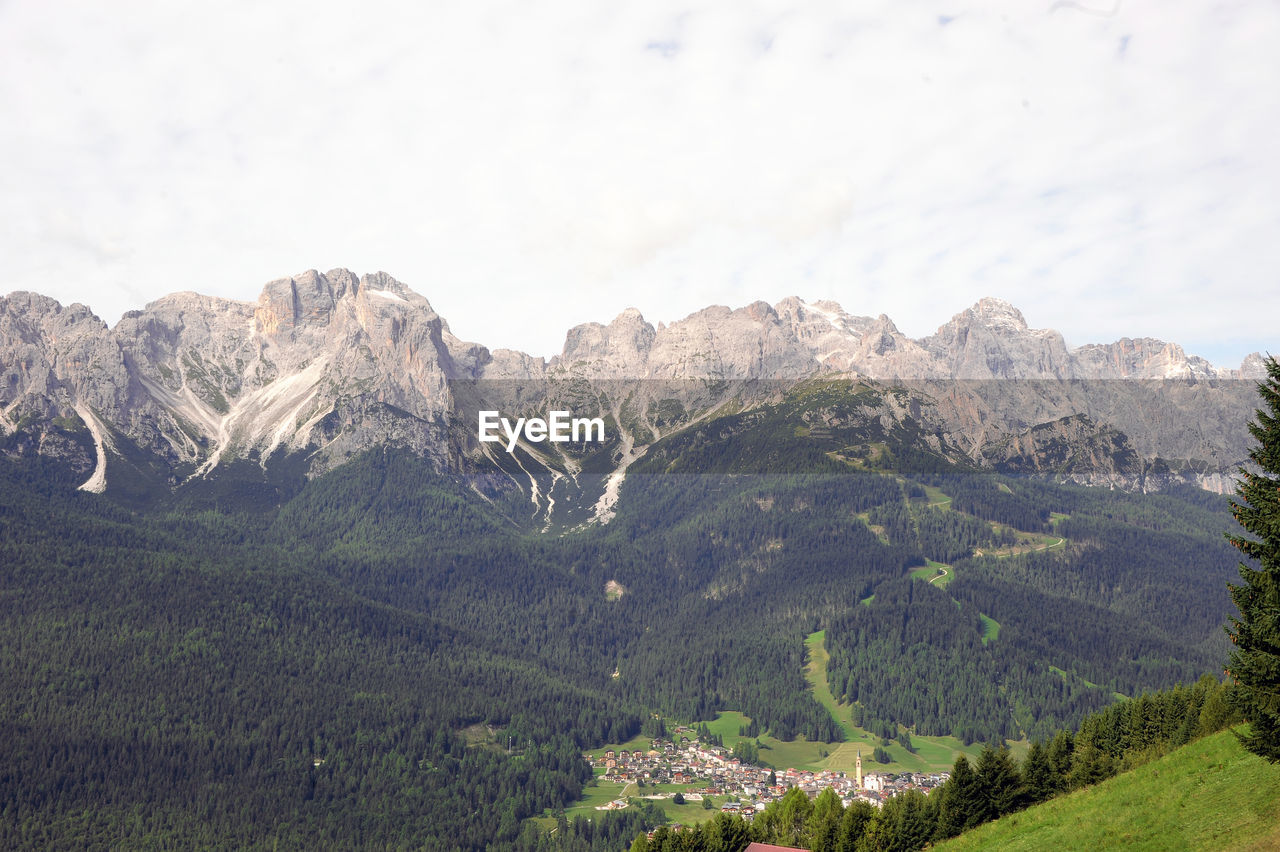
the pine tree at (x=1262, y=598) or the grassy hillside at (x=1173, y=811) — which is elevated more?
the pine tree at (x=1262, y=598)

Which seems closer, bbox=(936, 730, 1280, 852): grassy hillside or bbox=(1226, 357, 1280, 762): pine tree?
bbox=(1226, 357, 1280, 762): pine tree

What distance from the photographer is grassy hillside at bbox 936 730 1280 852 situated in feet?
192

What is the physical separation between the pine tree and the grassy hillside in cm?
640

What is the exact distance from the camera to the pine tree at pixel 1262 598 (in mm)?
51156

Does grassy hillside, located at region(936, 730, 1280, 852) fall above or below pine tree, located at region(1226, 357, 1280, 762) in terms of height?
below

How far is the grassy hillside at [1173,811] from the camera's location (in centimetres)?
5866

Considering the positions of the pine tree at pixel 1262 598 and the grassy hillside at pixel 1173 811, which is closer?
the pine tree at pixel 1262 598

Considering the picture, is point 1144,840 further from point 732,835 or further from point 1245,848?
point 732,835

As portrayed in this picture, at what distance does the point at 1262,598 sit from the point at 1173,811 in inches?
776

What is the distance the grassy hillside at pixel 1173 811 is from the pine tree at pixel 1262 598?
6.40 meters

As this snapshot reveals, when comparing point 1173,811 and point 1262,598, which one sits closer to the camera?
point 1262,598

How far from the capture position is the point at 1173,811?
65.6 m

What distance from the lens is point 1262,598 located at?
53.4 m

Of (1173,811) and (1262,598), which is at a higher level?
(1262,598)
